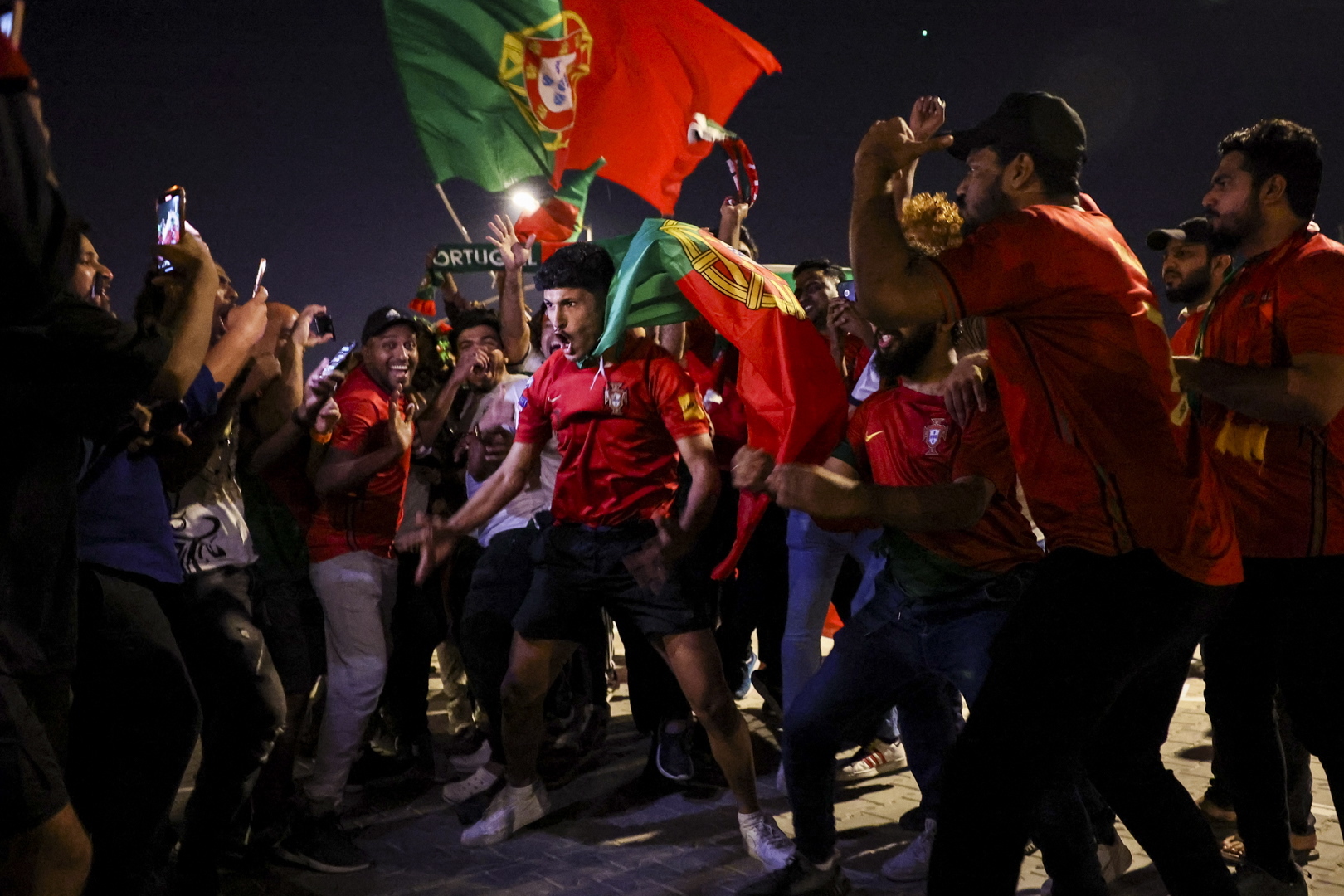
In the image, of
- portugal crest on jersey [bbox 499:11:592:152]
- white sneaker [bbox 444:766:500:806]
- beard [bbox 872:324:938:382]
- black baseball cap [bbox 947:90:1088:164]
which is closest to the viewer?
black baseball cap [bbox 947:90:1088:164]

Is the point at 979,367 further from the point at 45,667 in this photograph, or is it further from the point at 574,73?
the point at 574,73

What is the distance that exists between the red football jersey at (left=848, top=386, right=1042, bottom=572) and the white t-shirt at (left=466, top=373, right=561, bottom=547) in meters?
1.94

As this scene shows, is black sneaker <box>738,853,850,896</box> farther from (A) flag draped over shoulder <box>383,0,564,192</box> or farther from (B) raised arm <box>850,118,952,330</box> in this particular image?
(A) flag draped over shoulder <box>383,0,564,192</box>

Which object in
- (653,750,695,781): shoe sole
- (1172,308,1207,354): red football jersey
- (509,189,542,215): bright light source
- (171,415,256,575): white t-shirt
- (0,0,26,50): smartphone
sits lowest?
(653,750,695,781): shoe sole

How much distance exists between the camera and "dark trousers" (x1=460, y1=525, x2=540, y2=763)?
529cm

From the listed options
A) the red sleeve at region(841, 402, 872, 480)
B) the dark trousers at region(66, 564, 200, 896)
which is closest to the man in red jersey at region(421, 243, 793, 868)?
the red sleeve at region(841, 402, 872, 480)

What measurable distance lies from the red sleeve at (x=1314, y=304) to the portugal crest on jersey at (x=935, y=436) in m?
1.06

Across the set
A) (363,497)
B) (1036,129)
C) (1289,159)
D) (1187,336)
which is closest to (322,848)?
(363,497)

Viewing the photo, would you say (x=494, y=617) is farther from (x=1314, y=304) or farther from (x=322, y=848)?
(x=1314, y=304)

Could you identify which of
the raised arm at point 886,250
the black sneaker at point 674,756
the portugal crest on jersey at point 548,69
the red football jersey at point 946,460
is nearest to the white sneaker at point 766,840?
the black sneaker at point 674,756

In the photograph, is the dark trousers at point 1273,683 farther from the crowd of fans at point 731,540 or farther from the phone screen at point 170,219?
the phone screen at point 170,219

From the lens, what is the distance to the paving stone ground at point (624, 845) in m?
4.09

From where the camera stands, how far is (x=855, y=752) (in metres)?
5.71

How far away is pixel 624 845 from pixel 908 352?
234cm
